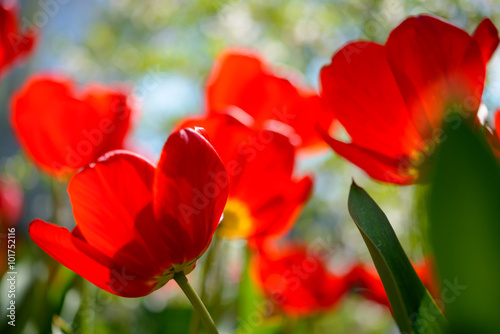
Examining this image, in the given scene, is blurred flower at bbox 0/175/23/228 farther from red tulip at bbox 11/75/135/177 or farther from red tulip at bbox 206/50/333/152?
red tulip at bbox 206/50/333/152

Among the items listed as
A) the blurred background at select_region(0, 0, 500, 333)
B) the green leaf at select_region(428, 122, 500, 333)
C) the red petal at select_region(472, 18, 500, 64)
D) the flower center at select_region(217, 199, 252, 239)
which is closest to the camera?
the green leaf at select_region(428, 122, 500, 333)

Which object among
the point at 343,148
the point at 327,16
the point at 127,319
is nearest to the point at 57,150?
the point at 343,148

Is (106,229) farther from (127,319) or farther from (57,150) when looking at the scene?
(127,319)

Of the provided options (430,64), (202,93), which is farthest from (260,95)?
(202,93)

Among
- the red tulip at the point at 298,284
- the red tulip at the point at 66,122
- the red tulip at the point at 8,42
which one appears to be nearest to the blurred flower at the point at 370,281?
the red tulip at the point at 298,284

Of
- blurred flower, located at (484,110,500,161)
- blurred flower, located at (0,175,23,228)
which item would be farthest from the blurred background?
blurred flower, located at (484,110,500,161)
